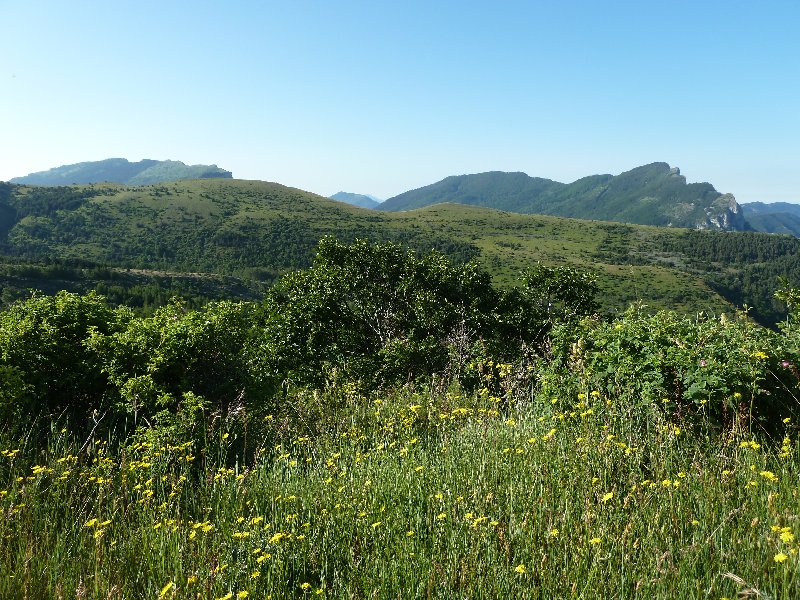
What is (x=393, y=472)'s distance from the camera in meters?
4.80

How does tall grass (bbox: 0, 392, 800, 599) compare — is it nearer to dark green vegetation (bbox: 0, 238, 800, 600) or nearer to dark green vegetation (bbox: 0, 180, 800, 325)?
dark green vegetation (bbox: 0, 238, 800, 600)

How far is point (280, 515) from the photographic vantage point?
4.36 meters

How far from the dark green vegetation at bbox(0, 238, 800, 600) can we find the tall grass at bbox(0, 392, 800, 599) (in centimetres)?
3

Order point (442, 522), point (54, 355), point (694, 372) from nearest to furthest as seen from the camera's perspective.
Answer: point (442, 522), point (694, 372), point (54, 355)

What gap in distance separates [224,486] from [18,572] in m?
1.72

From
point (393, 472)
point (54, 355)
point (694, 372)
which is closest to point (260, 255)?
point (54, 355)

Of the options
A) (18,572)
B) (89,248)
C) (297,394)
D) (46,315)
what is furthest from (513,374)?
(89,248)

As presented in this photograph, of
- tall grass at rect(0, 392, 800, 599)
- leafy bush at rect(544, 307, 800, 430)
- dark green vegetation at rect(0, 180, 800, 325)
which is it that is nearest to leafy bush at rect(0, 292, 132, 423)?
tall grass at rect(0, 392, 800, 599)

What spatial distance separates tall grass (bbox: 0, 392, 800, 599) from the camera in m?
2.99

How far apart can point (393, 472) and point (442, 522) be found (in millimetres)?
1139

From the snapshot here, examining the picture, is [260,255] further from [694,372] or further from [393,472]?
[694,372]

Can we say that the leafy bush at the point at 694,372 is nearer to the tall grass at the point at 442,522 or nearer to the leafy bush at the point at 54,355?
the tall grass at the point at 442,522

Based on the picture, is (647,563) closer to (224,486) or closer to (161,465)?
(224,486)

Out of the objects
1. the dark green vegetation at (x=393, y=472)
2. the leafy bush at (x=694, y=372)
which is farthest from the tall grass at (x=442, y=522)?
the leafy bush at (x=694, y=372)
